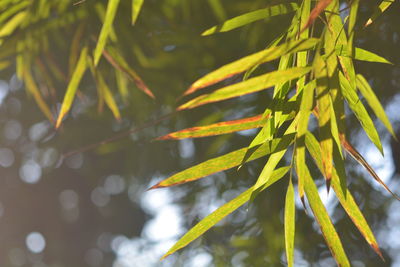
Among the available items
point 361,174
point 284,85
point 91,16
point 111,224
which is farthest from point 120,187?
point 284,85

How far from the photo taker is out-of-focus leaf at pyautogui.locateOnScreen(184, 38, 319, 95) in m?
0.33

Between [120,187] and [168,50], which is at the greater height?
[168,50]

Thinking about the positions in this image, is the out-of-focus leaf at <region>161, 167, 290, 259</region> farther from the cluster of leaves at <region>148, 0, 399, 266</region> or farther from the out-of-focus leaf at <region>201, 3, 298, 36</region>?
the out-of-focus leaf at <region>201, 3, 298, 36</region>

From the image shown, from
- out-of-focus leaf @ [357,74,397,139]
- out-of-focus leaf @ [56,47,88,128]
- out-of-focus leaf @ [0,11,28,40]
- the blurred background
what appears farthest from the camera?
the blurred background

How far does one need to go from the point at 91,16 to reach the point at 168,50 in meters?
0.27

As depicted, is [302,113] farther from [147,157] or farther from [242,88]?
[147,157]

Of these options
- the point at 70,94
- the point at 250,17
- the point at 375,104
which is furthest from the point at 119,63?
the point at 375,104

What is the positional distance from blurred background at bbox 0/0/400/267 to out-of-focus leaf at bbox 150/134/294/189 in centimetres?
31

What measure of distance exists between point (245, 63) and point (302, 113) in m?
0.05

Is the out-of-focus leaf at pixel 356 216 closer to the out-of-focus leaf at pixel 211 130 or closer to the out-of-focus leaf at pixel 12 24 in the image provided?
the out-of-focus leaf at pixel 211 130

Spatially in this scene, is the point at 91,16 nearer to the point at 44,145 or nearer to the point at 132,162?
the point at 132,162

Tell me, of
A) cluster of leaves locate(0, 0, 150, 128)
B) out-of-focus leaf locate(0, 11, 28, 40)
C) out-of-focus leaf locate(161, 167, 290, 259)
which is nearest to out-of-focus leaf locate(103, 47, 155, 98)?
cluster of leaves locate(0, 0, 150, 128)

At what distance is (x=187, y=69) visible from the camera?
1168mm

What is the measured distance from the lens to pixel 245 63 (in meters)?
0.34
